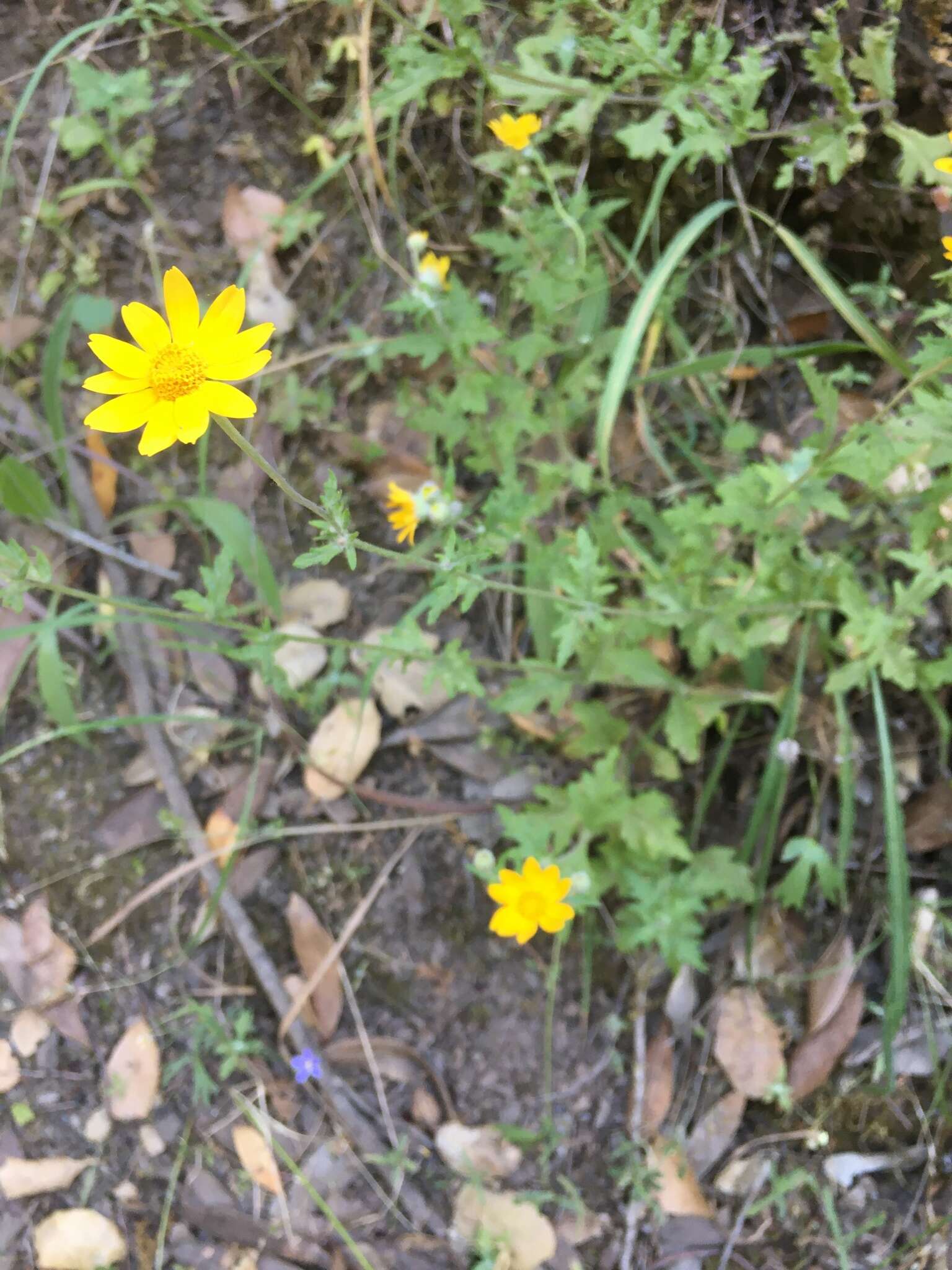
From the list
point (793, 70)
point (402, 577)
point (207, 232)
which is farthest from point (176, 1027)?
point (793, 70)

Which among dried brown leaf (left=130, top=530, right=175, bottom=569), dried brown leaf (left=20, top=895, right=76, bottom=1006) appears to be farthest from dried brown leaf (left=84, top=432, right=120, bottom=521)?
dried brown leaf (left=20, top=895, right=76, bottom=1006)

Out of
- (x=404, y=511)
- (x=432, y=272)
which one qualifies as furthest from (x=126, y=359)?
(x=432, y=272)

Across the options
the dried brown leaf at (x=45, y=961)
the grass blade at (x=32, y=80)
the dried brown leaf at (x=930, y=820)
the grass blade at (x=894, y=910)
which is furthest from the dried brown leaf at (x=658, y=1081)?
the grass blade at (x=32, y=80)

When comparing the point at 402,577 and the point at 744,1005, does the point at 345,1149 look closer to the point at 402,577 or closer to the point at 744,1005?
the point at 744,1005

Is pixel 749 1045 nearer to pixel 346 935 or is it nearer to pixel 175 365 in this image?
pixel 346 935

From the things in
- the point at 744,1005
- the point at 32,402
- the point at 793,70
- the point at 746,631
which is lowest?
the point at 744,1005
